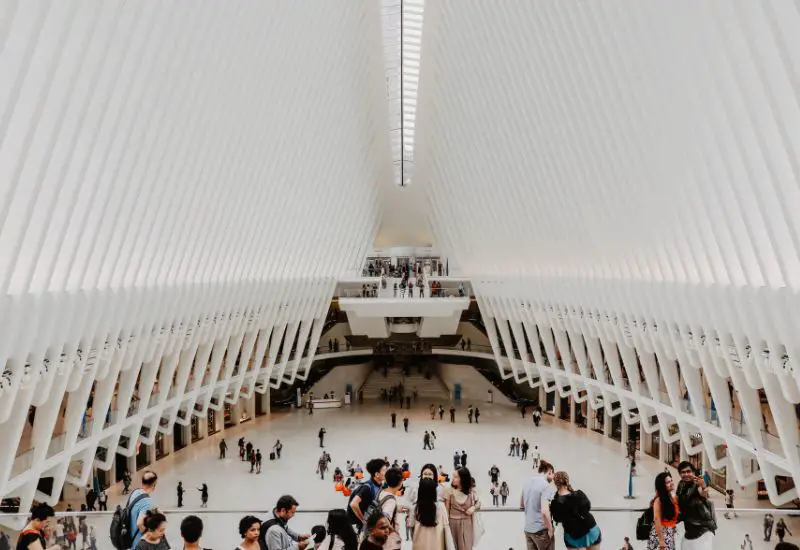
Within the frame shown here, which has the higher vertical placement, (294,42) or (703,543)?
(294,42)

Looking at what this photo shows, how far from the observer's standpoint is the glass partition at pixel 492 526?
6.46 meters

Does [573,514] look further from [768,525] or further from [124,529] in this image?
[124,529]

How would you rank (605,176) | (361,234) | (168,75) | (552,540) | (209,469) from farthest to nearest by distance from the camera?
(361,234) < (209,469) < (605,176) < (168,75) < (552,540)

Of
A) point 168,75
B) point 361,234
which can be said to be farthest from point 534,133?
point 361,234

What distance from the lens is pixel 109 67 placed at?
11.2 m

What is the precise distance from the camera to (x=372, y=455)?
82.3 ft

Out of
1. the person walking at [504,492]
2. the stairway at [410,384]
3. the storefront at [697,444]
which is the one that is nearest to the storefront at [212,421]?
the stairway at [410,384]

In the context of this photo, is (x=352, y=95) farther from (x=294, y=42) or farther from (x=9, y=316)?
(x=9, y=316)

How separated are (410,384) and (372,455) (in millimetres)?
15062

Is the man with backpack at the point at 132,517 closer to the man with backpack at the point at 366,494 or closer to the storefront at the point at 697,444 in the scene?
the man with backpack at the point at 366,494

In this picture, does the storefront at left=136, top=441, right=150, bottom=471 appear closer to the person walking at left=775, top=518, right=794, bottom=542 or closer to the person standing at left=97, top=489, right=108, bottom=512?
the person standing at left=97, top=489, right=108, bottom=512

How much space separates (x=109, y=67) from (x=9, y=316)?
160 inches

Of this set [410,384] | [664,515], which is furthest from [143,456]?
[664,515]

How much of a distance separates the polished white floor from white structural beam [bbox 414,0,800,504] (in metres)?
2.06
